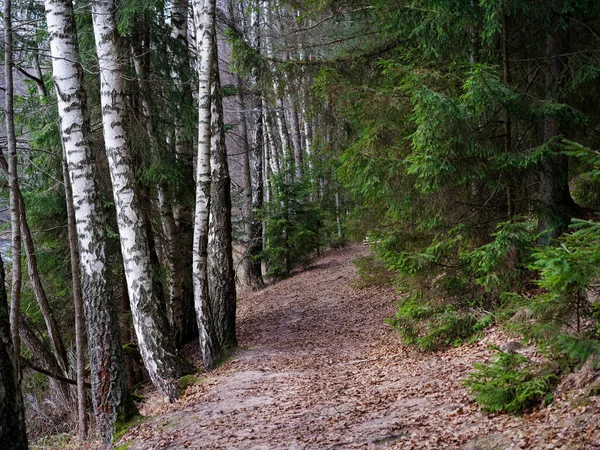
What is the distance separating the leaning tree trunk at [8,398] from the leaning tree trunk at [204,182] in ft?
17.1

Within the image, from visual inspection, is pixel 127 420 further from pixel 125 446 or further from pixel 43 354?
pixel 43 354

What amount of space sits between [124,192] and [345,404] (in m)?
4.36

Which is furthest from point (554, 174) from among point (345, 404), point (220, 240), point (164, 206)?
point (164, 206)

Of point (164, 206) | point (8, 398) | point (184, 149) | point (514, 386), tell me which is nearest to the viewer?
point (8, 398)

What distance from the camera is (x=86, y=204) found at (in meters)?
7.21

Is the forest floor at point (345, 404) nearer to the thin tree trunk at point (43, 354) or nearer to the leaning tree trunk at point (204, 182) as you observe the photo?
the leaning tree trunk at point (204, 182)

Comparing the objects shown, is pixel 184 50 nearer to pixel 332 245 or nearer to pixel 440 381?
pixel 440 381

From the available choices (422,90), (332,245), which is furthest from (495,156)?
(332,245)

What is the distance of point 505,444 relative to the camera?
14.1 ft

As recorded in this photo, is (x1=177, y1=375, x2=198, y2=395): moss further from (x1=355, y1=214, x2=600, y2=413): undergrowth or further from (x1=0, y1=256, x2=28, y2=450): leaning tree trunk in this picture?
(x1=0, y1=256, x2=28, y2=450): leaning tree trunk

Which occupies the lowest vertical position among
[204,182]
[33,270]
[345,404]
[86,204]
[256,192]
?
[345,404]

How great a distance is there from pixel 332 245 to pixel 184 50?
1116 cm

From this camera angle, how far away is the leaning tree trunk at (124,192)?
8.14m

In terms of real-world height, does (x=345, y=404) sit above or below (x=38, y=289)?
below
